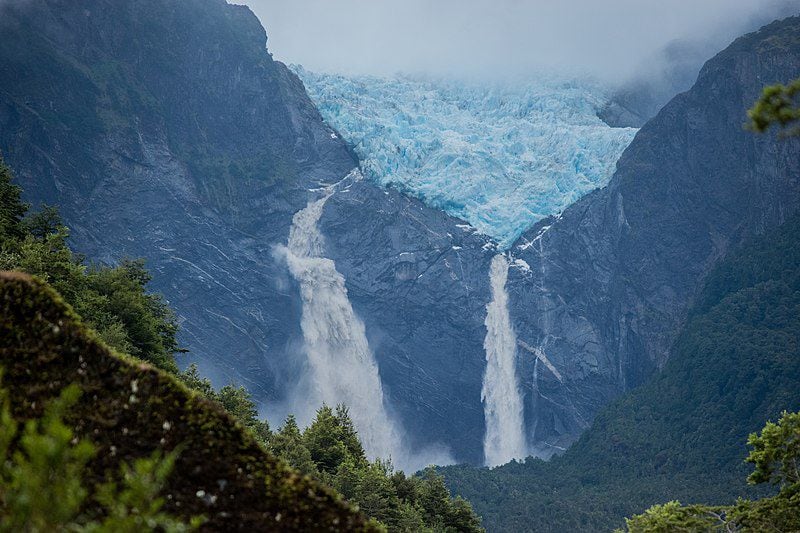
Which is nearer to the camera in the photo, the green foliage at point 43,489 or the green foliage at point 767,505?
the green foliage at point 43,489

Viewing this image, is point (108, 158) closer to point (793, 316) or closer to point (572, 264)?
point (572, 264)

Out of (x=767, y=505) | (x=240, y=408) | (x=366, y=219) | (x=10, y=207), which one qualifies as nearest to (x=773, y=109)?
(x=767, y=505)

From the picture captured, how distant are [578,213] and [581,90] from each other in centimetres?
3598

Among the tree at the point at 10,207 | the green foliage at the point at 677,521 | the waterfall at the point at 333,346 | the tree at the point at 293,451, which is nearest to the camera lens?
the green foliage at the point at 677,521

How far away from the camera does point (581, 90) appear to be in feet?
510

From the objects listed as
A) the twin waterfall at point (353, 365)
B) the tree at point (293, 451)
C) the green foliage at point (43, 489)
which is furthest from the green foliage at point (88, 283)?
the twin waterfall at point (353, 365)

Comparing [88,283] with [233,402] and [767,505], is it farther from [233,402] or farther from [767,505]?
[767,505]

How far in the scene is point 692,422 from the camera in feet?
338

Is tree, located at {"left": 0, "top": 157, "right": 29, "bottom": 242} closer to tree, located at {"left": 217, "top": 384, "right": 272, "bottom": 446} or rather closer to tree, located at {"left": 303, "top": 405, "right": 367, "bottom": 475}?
tree, located at {"left": 217, "top": 384, "right": 272, "bottom": 446}

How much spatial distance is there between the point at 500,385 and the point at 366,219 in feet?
117

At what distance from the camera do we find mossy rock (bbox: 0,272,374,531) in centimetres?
1085

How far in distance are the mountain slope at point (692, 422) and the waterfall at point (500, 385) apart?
16.5 m

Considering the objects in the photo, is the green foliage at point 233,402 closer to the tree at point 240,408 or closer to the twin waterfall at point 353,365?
the tree at point 240,408

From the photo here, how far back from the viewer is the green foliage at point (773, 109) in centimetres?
984
